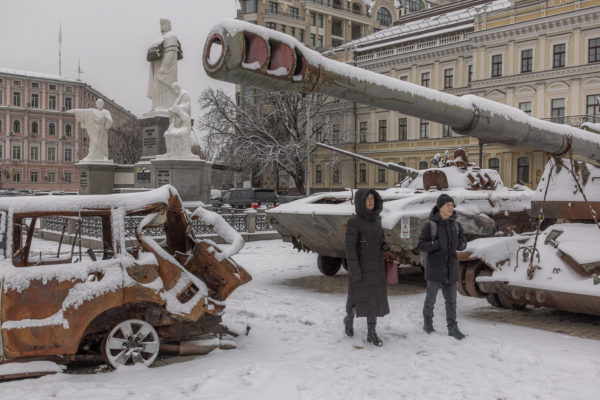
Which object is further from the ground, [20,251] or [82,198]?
[82,198]

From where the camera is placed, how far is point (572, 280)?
20.6 ft

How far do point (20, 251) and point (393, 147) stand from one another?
4048cm

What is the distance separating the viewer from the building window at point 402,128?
1708 inches

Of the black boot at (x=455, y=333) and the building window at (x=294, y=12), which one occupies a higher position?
the building window at (x=294, y=12)

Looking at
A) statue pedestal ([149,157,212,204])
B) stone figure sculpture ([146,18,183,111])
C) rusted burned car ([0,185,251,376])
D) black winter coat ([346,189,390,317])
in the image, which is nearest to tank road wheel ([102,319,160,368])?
rusted burned car ([0,185,251,376])

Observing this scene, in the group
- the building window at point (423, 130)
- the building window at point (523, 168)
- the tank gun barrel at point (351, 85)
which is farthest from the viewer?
the building window at point (423, 130)

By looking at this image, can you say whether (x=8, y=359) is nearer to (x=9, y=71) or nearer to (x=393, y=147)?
(x=393, y=147)

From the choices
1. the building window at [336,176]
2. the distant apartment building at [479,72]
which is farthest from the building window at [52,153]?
the building window at [336,176]

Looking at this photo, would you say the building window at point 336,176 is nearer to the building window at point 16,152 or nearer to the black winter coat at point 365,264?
the black winter coat at point 365,264

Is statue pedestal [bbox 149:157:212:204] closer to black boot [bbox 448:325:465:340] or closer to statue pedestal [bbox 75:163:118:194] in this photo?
statue pedestal [bbox 75:163:118:194]

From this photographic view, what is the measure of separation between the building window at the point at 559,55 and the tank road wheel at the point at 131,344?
35299 millimetres

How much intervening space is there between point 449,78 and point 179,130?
1137 inches

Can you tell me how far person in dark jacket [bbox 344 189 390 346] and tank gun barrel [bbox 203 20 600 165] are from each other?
1382 millimetres

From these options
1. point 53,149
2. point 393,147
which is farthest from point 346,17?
point 53,149
